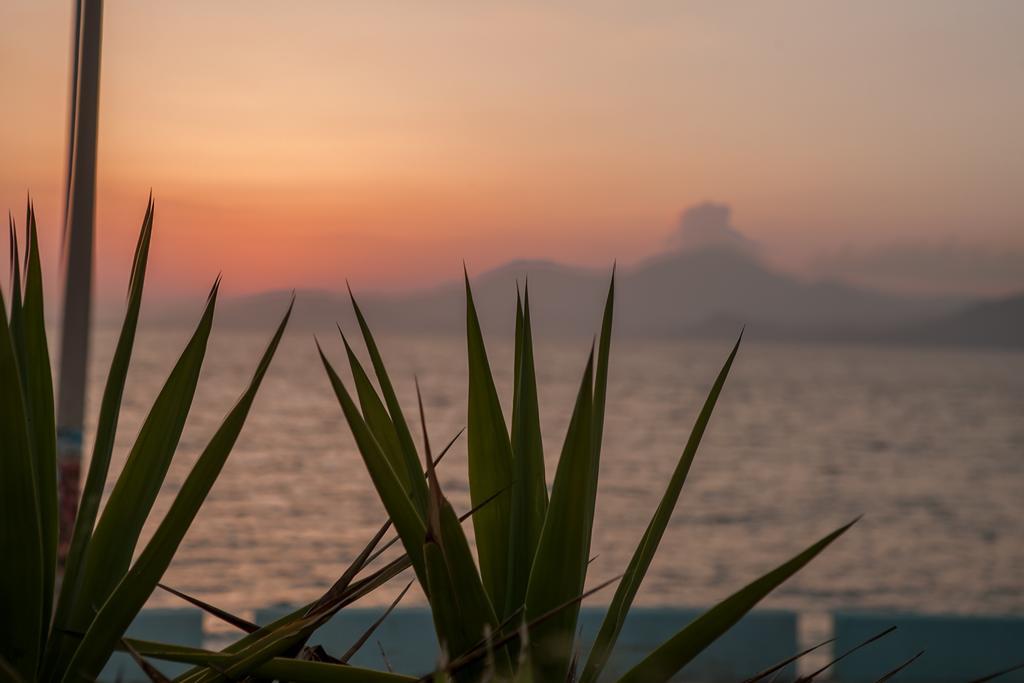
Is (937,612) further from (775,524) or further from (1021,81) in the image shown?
(1021,81)

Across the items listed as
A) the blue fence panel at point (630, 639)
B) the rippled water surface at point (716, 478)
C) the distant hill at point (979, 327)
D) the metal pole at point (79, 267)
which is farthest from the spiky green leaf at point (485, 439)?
the distant hill at point (979, 327)

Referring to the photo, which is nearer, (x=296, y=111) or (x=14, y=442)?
(x=14, y=442)

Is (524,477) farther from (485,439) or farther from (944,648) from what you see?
(944,648)

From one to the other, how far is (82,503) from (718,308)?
3153 cm

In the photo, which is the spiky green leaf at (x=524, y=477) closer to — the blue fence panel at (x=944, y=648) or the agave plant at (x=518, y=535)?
the agave plant at (x=518, y=535)

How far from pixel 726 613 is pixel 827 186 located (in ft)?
90.7

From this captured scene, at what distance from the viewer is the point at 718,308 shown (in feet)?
104

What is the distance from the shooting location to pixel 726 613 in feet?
2.45

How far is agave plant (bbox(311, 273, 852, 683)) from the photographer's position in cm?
77

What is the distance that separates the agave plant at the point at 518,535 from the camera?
0.77 m

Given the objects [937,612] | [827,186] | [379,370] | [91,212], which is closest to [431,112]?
[827,186]

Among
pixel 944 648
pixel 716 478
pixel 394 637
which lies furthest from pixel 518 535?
pixel 716 478

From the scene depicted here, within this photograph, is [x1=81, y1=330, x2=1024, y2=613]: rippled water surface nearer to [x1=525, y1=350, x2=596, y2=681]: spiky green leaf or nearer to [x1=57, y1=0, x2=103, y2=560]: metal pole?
[x1=57, y1=0, x2=103, y2=560]: metal pole

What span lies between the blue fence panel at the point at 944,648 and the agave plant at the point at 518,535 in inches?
180
